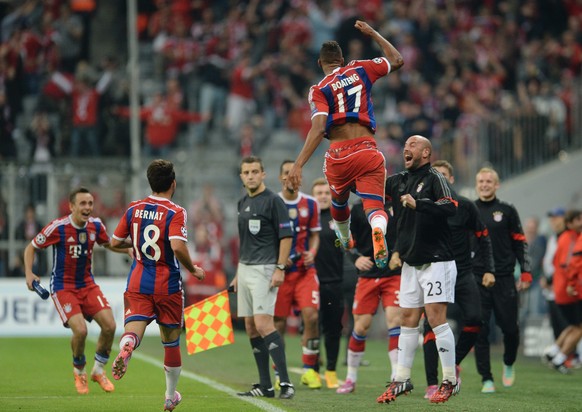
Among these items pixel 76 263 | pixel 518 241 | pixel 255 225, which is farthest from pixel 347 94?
pixel 76 263

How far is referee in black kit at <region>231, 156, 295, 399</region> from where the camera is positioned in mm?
11109

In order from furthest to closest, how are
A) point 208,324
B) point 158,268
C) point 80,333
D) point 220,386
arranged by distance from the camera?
point 220,386, point 80,333, point 208,324, point 158,268

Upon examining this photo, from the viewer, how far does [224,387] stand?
480 inches

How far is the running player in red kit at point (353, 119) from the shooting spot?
10.0m

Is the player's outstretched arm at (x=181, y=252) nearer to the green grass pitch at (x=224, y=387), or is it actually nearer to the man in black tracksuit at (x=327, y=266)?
the green grass pitch at (x=224, y=387)

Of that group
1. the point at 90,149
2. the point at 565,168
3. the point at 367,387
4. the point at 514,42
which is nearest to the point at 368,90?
the point at 367,387

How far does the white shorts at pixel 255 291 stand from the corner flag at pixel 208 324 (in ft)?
2.54

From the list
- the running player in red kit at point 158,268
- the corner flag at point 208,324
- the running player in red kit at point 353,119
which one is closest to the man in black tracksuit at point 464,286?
the running player in red kit at point 353,119

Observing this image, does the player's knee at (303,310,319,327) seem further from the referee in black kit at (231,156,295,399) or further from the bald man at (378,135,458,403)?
the bald man at (378,135,458,403)

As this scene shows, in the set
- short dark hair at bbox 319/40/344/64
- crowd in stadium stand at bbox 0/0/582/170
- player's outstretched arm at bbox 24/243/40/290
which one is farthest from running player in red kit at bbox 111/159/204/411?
crowd in stadium stand at bbox 0/0/582/170

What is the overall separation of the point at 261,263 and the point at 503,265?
3076mm

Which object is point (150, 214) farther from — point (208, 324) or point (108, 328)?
point (108, 328)

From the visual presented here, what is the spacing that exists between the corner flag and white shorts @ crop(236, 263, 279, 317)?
0.77 meters

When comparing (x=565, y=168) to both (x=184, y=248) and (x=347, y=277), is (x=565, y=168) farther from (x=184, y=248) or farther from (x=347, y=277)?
(x=184, y=248)
